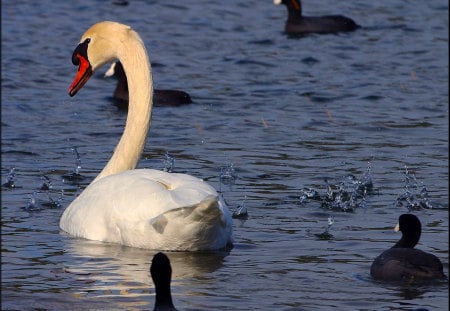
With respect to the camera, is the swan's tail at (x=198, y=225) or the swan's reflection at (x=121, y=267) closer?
the swan's reflection at (x=121, y=267)

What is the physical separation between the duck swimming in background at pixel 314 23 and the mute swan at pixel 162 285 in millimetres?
16786

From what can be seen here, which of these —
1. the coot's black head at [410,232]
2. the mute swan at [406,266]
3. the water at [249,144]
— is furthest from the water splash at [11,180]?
the mute swan at [406,266]

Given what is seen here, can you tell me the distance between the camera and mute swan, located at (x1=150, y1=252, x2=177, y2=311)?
25.2 ft

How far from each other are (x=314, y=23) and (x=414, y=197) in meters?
13.2

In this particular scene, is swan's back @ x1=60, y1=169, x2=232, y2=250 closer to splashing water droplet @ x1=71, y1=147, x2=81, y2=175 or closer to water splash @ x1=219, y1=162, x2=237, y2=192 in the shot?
water splash @ x1=219, y1=162, x2=237, y2=192

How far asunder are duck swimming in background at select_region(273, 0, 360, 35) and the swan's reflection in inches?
566

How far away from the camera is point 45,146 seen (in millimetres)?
14844

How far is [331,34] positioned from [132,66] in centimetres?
1299

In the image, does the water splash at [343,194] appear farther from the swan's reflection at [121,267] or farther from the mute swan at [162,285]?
the mute swan at [162,285]

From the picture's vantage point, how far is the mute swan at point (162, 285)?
25.2ft

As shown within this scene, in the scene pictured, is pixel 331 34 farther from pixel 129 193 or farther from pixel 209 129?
pixel 129 193

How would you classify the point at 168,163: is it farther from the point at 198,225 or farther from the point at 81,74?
the point at 198,225

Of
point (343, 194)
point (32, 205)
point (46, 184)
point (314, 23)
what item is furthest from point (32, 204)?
point (314, 23)

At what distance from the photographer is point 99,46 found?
12273mm
